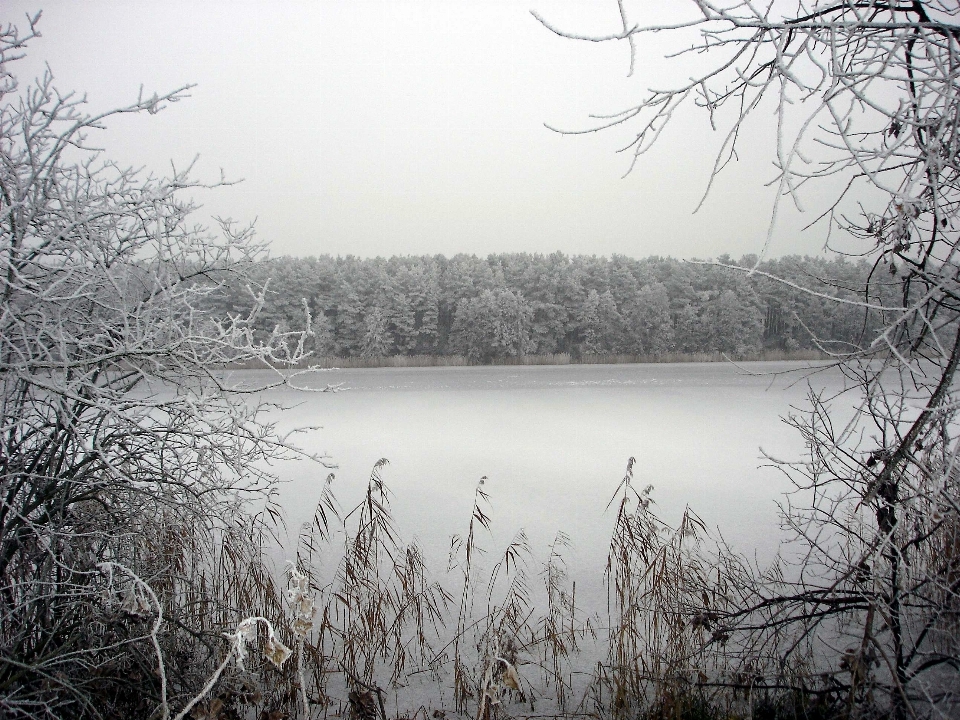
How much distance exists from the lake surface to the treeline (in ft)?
22.9

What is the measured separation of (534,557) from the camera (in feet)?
15.3

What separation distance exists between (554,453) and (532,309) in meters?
19.0

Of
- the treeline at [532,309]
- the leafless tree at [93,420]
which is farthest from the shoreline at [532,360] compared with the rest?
the leafless tree at [93,420]

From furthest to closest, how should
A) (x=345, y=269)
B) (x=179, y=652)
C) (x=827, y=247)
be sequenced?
(x=345, y=269)
(x=179, y=652)
(x=827, y=247)

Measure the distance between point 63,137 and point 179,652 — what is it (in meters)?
2.05

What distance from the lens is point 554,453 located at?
8.71 meters

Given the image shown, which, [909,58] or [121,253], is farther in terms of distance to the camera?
[121,253]

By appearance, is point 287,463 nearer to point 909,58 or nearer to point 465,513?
point 465,513

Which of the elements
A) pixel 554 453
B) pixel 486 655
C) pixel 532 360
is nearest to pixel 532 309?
pixel 532 360

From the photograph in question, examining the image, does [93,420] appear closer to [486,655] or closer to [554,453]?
[486,655]

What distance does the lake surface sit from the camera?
5.41 metres

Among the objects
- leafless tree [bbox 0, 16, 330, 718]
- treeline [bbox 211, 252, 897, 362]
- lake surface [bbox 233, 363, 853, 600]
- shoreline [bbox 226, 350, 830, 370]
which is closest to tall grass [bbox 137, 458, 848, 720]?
leafless tree [bbox 0, 16, 330, 718]

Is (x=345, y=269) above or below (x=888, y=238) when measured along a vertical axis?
above

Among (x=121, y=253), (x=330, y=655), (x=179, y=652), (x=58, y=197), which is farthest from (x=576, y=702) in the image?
(x=58, y=197)
